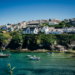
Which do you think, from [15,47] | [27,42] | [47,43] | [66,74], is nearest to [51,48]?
[47,43]

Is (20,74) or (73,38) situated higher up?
(73,38)

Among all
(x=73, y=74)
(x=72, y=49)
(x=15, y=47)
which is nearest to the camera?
(x=73, y=74)

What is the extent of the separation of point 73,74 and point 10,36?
61.8 m

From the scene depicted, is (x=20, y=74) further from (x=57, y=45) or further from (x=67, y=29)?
(x=67, y=29)

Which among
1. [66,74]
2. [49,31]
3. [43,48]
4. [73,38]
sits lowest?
[66,74]

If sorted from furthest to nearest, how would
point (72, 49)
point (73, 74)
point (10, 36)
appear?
point (10, 36), point (72, 49), point (73, 74)

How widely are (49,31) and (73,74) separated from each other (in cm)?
5938

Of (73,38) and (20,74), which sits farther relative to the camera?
(73,38)

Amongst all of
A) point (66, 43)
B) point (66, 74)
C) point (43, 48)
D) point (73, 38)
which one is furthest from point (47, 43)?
point (66, 74)

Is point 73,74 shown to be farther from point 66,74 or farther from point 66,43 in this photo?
point 66,43

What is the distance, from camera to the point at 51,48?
7400 cm

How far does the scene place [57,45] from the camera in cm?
7581

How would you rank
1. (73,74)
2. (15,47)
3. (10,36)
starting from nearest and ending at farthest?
1. (73,74)
2. (15,47)
3. (10,36)

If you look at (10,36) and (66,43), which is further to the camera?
(10,36)
